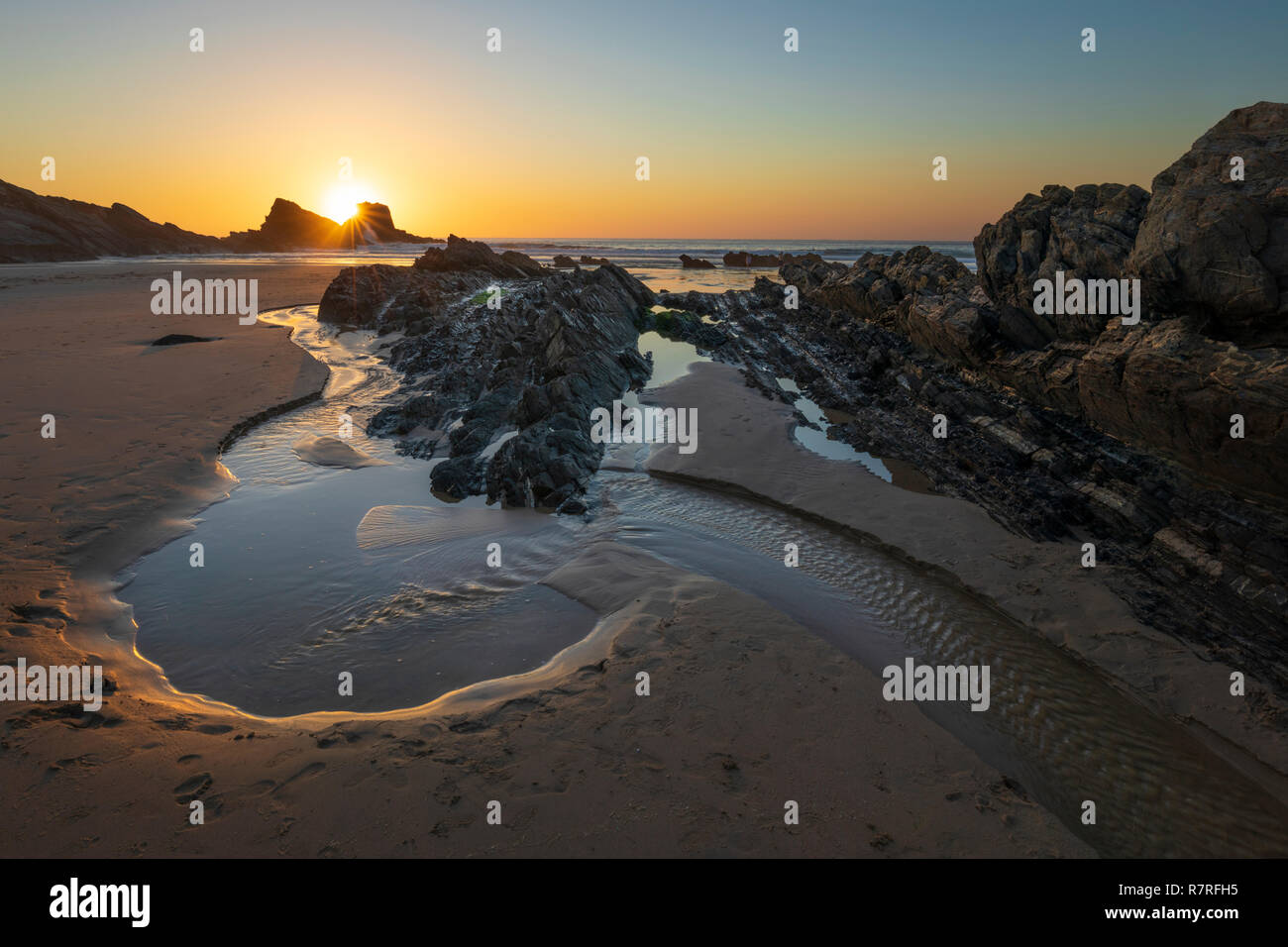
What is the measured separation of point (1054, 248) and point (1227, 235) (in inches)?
246

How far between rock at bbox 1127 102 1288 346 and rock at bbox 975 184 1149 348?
1.80 m

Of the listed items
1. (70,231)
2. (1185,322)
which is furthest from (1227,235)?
(70,231)

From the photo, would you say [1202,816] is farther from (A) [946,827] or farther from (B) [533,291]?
(B) [533,291]

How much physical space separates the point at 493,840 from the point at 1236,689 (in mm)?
8543

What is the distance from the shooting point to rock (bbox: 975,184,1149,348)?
1409 cm

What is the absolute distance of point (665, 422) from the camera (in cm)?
1659

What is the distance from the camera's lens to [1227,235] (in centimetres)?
1019

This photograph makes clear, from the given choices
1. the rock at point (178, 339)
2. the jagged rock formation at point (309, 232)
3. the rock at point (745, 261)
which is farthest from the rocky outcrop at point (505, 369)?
the jagged rock formation at point (309, 232)

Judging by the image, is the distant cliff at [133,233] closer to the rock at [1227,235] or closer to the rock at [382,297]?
the rock at [382,297]

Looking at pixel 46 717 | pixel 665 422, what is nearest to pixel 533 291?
pixel 665 422

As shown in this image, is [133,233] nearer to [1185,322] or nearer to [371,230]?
[371,230]

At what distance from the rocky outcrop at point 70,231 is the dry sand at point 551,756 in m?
90.4

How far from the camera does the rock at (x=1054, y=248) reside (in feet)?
46.2

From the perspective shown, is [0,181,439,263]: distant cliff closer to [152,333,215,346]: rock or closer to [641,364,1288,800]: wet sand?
[152,333,215,346]: rock
